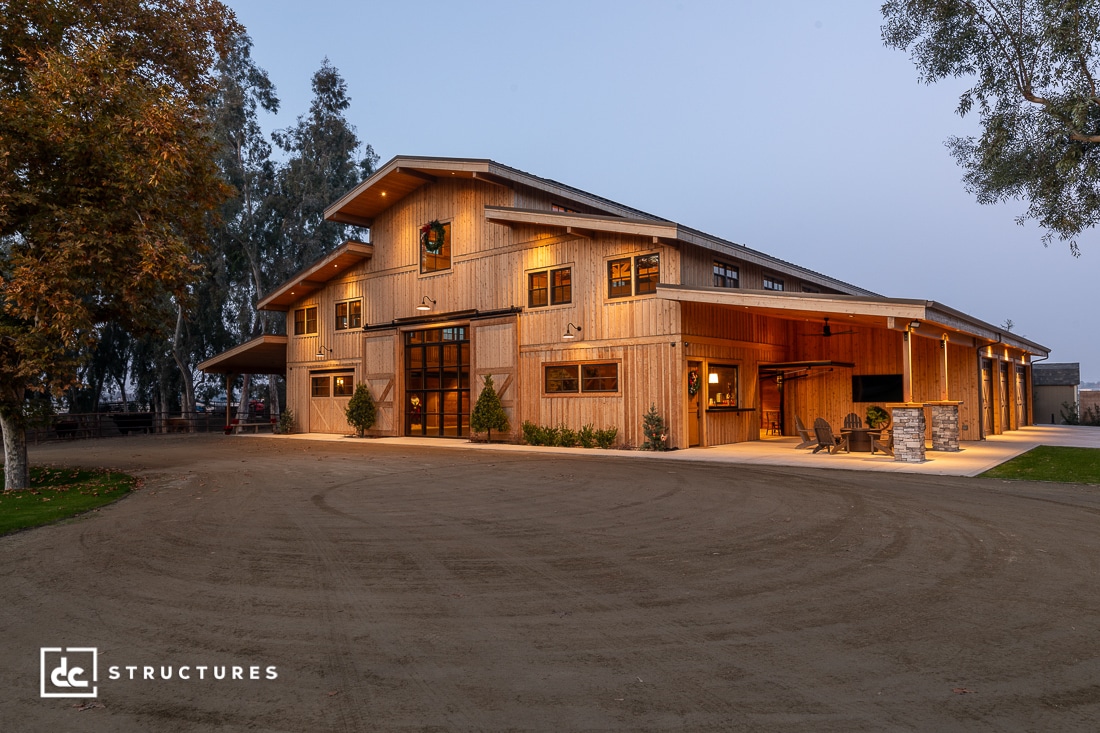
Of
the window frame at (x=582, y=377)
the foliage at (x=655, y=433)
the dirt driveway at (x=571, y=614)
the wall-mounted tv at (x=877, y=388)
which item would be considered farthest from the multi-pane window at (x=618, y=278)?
the dirt driveway at (x=571, y=614)

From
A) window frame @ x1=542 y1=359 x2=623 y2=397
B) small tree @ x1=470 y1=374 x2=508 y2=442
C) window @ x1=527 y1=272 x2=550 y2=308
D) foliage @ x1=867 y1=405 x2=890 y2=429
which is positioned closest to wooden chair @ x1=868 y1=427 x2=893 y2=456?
foliage @ x1=867 y1=405 x2=890 y2=429

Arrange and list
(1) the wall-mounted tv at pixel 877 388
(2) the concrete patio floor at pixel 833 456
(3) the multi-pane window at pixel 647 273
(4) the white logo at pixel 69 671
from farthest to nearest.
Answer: (1) the wall-mounted tv at pixel 877 388, (3) the multi-pane window at pixel 647 273, (2) the concrete patio floor at pixel 833 456, (4) the white logo at pixel 69 671

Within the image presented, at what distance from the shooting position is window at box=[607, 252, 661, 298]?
17.4 metres

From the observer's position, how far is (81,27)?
1288 cm

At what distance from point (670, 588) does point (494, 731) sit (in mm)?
2405

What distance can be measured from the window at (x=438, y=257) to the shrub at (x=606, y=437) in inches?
318

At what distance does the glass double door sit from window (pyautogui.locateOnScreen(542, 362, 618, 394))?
12.3 ft

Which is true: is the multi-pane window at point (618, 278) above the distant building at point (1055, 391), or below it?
above

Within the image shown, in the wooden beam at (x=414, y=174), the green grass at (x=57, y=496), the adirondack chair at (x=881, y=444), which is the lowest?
the green grass at (x=57, y=496)

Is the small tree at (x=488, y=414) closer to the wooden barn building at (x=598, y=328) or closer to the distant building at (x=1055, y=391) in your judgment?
the wooden barn building at (x=598, y=328)

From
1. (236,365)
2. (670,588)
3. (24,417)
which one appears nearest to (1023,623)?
(670,588)

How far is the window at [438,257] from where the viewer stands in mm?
22375

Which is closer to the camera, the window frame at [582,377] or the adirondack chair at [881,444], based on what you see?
the adirondack chair at [881,444]

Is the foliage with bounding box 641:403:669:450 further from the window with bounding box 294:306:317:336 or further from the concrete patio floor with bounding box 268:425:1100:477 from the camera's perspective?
the window with bounding box 294:306:317:336
